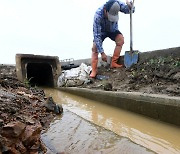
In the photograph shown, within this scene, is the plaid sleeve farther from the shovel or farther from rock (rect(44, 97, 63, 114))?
rock (rect(44, 97, 63, 114))

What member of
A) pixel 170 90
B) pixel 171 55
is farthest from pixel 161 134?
pixel 171 55

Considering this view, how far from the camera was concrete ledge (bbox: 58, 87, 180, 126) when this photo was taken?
380 centimetres

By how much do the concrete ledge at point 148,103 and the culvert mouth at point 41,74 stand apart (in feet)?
16.5

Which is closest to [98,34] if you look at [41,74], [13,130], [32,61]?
[32,61]

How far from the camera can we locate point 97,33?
8484mm

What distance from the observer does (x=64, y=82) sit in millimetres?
9078

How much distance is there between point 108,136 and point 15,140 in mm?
1227

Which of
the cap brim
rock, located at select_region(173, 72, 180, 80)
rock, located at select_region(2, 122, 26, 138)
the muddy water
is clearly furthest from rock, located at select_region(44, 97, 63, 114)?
the cap brim

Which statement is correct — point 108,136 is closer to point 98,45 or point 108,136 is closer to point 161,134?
point 161,134

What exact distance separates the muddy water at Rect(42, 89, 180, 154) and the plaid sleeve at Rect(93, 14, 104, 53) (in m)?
3.24

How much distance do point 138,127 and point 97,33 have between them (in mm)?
5127

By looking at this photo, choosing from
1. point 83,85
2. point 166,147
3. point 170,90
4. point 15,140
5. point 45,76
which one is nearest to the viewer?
point 15,140

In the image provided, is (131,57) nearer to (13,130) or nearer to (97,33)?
(97,33)

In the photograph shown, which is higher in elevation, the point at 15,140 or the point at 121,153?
the point at 15,140
